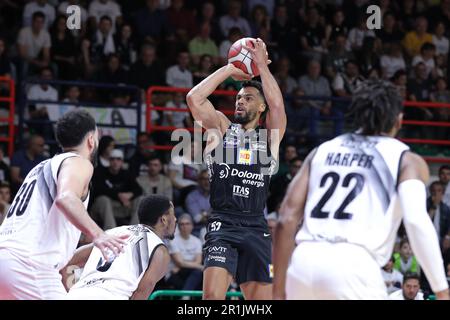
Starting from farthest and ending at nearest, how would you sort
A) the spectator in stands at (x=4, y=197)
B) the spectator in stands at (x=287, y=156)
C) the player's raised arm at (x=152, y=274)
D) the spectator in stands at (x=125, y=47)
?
the spectator in stands at (x=125, y=47), the spectator in stands at (x=287, y=156), the spectator in stands at (x=4, y=197), the player's raised arm at (x=152, y=274)

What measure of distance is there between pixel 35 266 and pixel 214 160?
2605 millimetres

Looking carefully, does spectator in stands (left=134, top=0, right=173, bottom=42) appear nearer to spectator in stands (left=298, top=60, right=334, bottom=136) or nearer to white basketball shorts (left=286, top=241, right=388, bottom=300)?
spectator in stands (left=298, top=60, right=334, bottom=136)

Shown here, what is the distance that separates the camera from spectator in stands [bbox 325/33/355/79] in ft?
55.9

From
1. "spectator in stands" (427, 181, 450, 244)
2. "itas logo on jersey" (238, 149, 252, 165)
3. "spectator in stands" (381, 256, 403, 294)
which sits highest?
"itas logo on jersey" (238, 149, 252, 165)

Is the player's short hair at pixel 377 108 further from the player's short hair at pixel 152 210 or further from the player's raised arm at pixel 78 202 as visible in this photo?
the player's short hair at pixel 152 210

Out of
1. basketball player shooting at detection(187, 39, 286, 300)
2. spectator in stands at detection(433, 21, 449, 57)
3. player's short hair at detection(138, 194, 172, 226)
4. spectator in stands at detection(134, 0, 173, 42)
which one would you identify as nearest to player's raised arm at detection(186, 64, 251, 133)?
basketball player shooting at detection(187, 39, 286, 300)

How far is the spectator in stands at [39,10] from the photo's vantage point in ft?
51.9

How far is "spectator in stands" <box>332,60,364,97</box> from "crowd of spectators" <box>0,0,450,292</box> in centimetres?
2

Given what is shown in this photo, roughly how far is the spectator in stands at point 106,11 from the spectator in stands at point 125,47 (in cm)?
24

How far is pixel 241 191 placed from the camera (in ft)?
28.1

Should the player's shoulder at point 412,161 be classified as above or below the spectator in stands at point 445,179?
above

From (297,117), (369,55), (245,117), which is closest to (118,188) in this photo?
(297,117)

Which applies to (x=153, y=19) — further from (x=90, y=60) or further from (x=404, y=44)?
(x=404, y=44)

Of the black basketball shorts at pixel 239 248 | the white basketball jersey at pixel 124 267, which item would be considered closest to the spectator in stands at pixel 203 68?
the black basketball shorts at pixel 239 248
